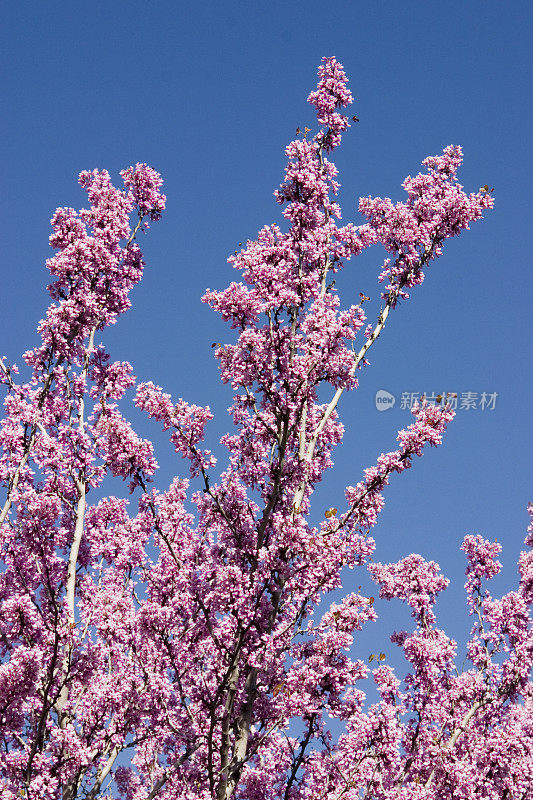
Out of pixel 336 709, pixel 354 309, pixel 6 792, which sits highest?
pixel 354 309

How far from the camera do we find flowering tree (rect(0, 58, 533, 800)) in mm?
10172

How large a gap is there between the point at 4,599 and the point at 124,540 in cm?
238

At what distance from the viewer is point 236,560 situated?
10453mm

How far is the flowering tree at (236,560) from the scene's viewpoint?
10.2 m

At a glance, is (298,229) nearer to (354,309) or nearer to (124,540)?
(354,309)

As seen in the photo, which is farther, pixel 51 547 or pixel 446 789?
pixel 446 789

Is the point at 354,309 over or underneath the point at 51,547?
over

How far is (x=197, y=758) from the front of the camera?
38.3 feet

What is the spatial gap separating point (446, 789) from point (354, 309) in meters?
9.16

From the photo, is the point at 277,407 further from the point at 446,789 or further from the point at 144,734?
the point at 446,789

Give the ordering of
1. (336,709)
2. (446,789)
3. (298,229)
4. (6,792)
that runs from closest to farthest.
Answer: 1. (6,792)
2. (336,709)
3. (298,229)
4. (446,789)

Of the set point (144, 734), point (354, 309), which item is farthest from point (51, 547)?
point (354, 309)

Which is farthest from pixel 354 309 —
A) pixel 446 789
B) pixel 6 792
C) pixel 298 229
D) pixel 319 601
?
pixel 446 789

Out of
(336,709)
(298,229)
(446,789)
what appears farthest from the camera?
(446,789)
